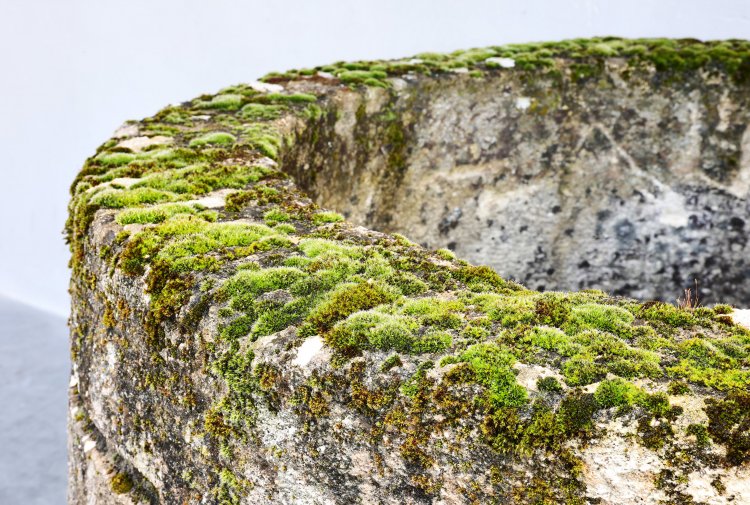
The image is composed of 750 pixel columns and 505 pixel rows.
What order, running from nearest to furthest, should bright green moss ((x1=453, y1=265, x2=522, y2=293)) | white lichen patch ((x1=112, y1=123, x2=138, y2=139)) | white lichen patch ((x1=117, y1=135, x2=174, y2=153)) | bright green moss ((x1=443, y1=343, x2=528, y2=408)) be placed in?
bright green moss ((x1=443, y1=343, x2=528, y2=408)), bright green moss ((x1=453, y1=265, x2=522, y2=293)), white lichen patch ((x1=117, y1=135, x2=174, y2=153)), white lichen patch ((x1=112, y1=123, x2=138, y2=139))

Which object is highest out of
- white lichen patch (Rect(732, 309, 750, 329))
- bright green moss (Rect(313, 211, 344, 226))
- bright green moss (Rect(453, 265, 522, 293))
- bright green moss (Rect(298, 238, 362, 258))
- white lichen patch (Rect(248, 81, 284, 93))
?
white lichen patch (Rect(248, 81, 284, 93))

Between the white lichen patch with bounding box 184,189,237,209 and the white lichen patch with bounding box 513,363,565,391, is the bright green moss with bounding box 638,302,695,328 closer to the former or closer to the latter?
Result: the white lichen patch with bounding box 513,363,565,391

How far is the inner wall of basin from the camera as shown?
20.2 metres

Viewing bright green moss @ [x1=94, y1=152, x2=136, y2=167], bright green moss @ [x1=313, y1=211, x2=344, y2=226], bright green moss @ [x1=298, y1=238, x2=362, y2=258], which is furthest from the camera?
bright green moss @ [x1=94, y1=152, x2=136, y2=167]

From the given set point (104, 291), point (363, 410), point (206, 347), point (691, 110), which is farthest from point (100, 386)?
point (691, 110)

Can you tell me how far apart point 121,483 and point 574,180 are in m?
17.4

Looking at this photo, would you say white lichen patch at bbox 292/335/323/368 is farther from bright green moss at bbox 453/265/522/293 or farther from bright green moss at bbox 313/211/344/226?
bright green moss at bbox 313/211/344/226

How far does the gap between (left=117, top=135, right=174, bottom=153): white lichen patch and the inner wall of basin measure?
6.77 meters

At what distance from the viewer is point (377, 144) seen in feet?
63.8

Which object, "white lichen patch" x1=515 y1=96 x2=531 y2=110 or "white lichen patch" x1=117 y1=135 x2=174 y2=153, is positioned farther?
"white lichen patch" x1=515 y1=96 x2=531 y2=110

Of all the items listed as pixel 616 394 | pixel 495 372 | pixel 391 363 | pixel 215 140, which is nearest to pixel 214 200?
pixel 215 140

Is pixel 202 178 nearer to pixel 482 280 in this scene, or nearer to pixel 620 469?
pixel 482 280

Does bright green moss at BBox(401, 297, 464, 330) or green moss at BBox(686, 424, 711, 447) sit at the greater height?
bright green moss at BBox(401, 297, 464, 330)

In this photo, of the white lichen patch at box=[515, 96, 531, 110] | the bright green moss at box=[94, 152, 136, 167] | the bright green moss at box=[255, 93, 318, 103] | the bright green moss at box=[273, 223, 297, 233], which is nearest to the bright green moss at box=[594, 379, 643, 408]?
the bright green moss at box=[273, 223, 297, 233]
